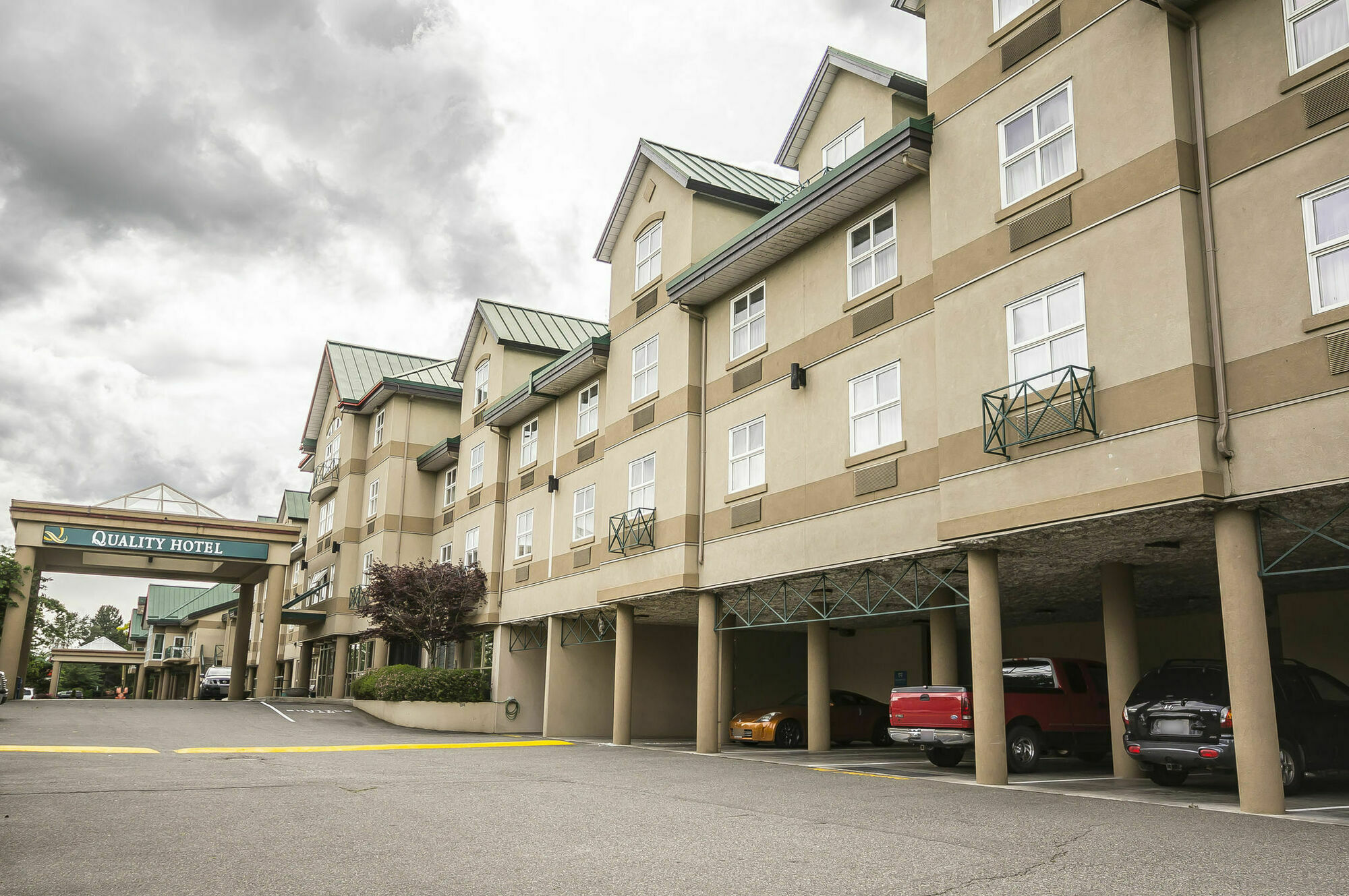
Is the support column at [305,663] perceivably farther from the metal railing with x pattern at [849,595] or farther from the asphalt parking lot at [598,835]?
the asphalt parking lot at [598,835]

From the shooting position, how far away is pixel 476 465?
35.8 m

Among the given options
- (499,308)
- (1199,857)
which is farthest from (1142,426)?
(499,308)

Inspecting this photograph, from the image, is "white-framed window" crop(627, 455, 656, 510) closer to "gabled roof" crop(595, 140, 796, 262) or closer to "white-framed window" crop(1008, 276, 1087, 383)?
"gabled roof" crop(595, 140, 796, 262)

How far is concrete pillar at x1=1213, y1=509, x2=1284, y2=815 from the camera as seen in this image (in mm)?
11227

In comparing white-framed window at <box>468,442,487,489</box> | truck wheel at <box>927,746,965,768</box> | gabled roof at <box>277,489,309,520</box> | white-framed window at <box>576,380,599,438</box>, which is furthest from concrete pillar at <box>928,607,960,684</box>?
gabled roof at <box>277,489,309,520</box>

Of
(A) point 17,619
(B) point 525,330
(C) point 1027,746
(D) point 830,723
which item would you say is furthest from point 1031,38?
(A) point 17,619

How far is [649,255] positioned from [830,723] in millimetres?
12013

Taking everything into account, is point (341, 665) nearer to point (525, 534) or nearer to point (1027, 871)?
point (525, 534)

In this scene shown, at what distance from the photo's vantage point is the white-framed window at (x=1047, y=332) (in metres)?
13.6

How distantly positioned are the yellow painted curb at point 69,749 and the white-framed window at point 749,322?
13.6 m

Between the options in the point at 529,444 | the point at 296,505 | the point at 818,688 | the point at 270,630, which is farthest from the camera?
the point at 296,505

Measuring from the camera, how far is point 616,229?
2698cm

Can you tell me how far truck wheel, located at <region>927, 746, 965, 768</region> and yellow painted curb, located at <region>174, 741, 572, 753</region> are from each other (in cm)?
940

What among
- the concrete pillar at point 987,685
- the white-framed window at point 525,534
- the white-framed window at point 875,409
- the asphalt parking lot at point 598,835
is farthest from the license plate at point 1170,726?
the white-framed window at point 525,534
